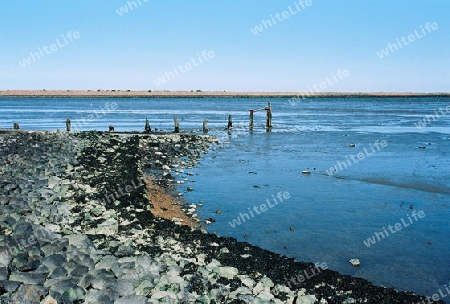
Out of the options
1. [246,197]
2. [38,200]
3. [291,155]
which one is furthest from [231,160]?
[38,200]

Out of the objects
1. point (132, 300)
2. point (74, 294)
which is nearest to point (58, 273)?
point (74, 294)

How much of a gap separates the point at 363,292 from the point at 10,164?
13.2m

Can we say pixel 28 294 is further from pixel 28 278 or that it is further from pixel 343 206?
pixel 343 206

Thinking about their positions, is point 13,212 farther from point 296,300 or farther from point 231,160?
point 231,160

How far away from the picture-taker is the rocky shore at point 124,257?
20.2 feet

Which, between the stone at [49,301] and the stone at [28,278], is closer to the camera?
the stone at [49,301]

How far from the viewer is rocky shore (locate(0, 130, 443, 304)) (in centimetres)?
616

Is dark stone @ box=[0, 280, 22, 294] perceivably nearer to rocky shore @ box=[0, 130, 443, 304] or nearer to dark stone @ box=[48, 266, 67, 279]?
rocky shore @ box=[0, 130, 443, 304]

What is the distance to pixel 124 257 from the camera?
7523mm

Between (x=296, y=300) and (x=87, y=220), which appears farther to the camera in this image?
(x=87, y=220)

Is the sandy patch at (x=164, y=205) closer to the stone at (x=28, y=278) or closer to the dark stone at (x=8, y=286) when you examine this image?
the stone at (x=28, y=278)

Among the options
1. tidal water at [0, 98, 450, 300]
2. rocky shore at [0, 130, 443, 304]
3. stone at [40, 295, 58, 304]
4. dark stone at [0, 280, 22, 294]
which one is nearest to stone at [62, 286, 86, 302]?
rocky shore at [0, 130, 443, 304]

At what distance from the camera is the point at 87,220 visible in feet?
32.6

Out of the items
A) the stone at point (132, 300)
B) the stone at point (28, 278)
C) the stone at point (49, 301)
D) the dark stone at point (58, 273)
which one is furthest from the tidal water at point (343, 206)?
the stone at point (49, 301)
